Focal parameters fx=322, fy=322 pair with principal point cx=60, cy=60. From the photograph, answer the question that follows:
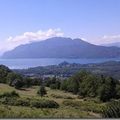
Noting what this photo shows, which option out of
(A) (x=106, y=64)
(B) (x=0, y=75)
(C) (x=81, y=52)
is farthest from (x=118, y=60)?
(B) (x=0, y=75)

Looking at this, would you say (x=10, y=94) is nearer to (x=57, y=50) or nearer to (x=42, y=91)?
(x=42, y=91)

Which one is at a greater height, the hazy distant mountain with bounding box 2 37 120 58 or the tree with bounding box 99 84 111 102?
the hazy distant mountain with bounding box 2 37 120 58

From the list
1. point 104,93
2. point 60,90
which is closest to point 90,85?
point 104,93

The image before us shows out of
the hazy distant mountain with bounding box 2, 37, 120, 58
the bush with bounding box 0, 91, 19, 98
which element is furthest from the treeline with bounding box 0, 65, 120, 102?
the hazy distant mountain with bounding box 2, 37, 120, 58

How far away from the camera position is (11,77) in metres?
9.34

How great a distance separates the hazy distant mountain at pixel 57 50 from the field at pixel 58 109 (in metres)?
1.15

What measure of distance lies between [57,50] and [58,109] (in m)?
2.98

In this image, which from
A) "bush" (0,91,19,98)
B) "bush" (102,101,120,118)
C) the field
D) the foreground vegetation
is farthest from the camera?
"bush" (0,91,19,98)

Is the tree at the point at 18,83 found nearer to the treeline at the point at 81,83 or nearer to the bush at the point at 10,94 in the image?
the treeline at the point at 81,83

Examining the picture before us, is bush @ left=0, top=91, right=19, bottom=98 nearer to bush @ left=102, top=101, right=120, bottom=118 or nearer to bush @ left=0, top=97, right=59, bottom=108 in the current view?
bush @ left=0, top=97, right=59, bottom=108

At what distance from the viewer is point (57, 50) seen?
10156 mm

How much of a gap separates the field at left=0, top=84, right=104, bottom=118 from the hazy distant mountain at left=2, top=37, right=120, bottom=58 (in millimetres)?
1154

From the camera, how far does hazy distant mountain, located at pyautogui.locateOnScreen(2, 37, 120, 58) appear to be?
28.5ft

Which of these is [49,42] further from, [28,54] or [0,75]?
[0,75]
